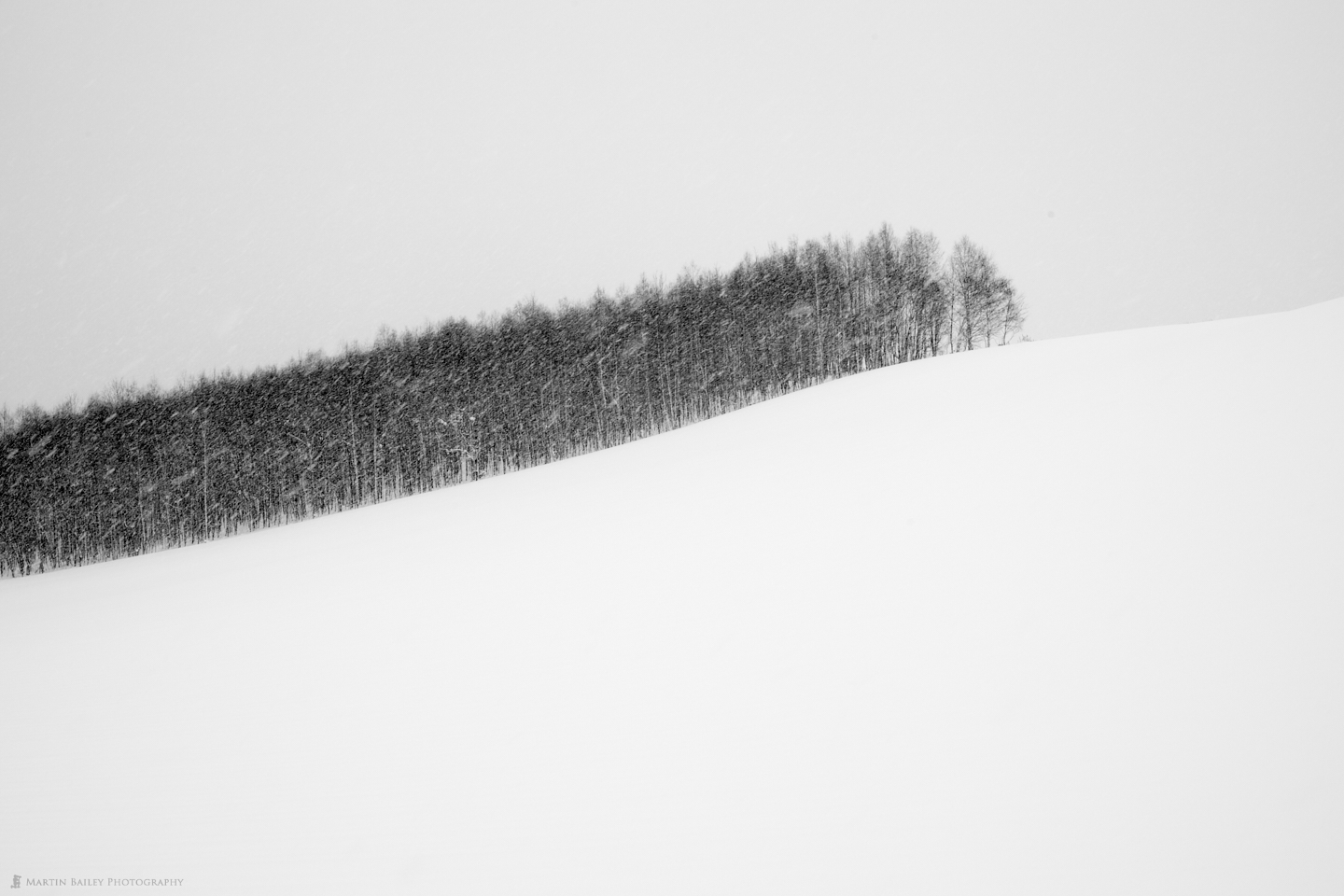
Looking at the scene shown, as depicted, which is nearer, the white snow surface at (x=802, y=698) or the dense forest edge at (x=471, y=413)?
the white snow surface at (x=802, y=698)

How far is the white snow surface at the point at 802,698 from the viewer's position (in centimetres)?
400

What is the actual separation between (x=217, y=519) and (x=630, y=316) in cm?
3007

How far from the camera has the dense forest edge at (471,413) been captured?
3738cm

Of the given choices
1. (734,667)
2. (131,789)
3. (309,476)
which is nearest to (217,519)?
(309,476)

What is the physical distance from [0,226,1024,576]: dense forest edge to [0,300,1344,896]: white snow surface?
25868 mm

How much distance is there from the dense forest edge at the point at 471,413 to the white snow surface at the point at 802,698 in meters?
25.9

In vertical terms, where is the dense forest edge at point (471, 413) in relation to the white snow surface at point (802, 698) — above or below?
above

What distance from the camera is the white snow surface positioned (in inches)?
157

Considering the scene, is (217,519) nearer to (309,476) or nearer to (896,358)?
(309,476)

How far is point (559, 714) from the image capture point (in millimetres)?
6000

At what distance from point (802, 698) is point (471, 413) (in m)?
36.2

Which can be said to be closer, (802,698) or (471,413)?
(802,698)

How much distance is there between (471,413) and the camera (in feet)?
126

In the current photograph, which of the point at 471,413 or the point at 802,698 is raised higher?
the point at 471,413
